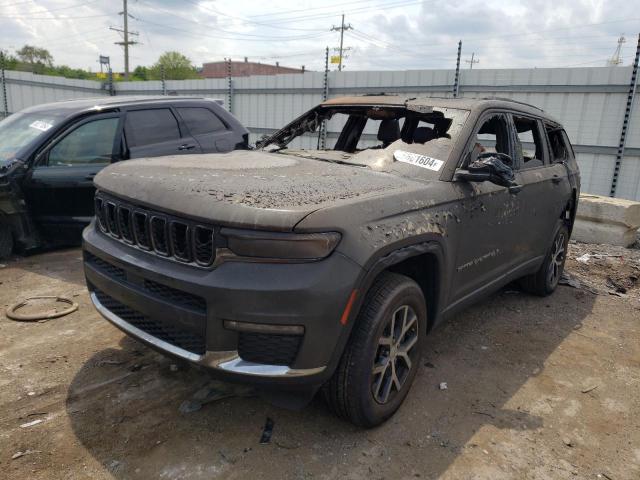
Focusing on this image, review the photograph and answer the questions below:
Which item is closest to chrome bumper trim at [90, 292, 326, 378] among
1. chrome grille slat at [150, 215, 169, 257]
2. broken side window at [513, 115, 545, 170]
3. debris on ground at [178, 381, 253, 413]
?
chrome grille slat at [150, 215, 169, 257]

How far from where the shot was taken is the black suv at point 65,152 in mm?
5016

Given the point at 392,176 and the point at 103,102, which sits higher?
the point at 103,102

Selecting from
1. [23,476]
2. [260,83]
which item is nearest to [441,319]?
[23,476]

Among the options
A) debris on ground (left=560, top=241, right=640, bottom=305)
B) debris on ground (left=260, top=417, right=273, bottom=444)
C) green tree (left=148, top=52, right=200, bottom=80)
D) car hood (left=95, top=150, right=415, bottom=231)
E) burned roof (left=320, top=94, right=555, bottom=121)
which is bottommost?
debris on ground (left=560, top=241, right=640, bottom=305)

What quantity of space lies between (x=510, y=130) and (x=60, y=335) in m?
3.74

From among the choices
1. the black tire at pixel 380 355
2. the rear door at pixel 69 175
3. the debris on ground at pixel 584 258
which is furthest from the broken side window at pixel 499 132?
the rear door at pixel 69 175

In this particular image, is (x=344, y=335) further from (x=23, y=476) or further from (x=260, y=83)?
(x=260, y=83)

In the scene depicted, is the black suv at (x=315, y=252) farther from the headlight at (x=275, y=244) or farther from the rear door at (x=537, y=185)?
the rear door at (x=537, y=185)

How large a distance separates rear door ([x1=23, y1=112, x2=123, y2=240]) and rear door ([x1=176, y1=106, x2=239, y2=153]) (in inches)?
36.3

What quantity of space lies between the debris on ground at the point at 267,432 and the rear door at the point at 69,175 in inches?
139

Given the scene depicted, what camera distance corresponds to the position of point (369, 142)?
4285 millimetres

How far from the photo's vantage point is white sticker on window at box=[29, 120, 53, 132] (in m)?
5.18

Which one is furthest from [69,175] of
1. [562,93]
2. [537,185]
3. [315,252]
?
[562,93]

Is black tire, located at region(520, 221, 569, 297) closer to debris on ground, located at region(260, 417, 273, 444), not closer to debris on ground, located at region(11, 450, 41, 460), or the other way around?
debris on ground, located at region(260, 417, 273, 444)
